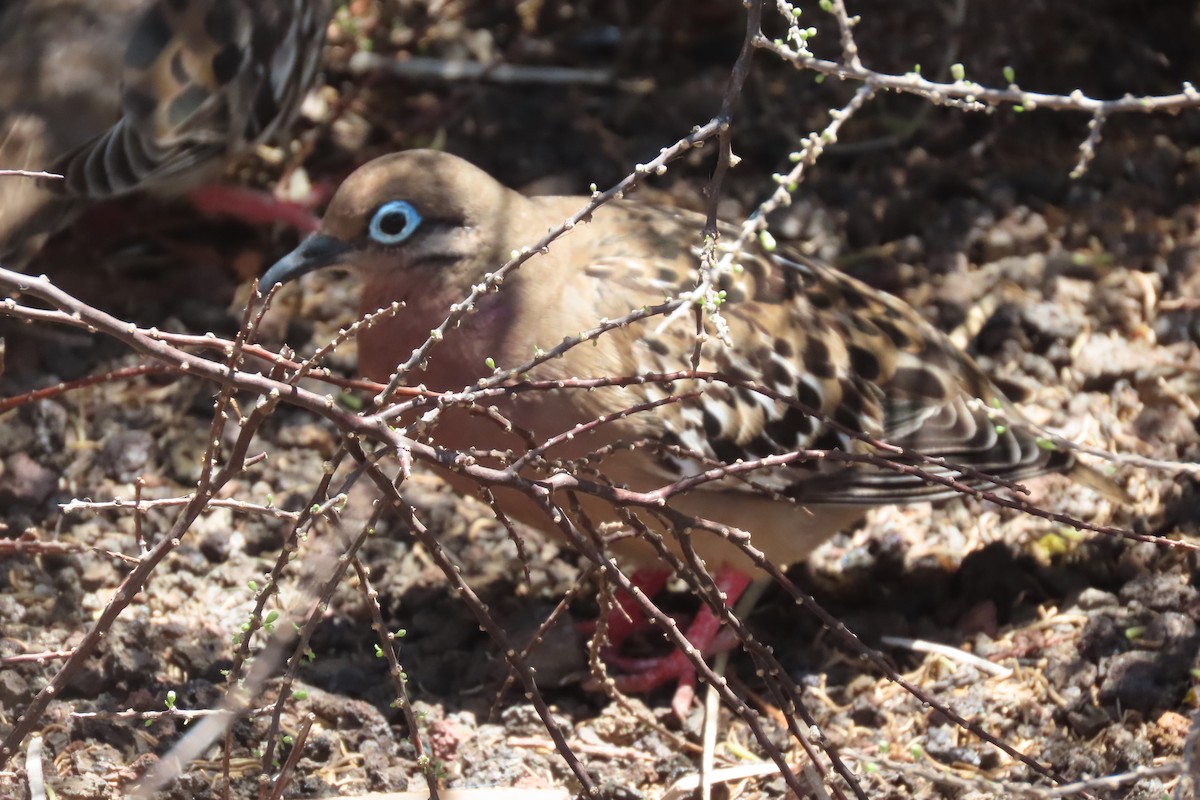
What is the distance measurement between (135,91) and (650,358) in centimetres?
210

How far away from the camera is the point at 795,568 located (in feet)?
14.3

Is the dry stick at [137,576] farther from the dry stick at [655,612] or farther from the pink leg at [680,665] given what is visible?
the pink leg at [680,665]

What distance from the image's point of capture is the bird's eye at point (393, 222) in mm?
3770

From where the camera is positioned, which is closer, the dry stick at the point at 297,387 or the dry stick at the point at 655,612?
the dry stick at the point at 297,387

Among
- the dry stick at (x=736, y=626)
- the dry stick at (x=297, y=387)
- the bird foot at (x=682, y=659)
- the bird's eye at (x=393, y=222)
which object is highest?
the dry stick at (x=297, y=387)

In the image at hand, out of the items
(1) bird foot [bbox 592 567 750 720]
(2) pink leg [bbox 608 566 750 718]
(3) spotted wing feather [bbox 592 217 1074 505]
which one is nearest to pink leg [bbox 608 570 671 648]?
(1) bird foot [bbox 592 567 750 720]

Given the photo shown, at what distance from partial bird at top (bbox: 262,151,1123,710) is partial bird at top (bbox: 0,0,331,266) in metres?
1.14

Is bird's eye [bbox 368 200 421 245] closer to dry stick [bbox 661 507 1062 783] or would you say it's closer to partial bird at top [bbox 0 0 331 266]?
partial bird at top [bbox 0 0 331 266]

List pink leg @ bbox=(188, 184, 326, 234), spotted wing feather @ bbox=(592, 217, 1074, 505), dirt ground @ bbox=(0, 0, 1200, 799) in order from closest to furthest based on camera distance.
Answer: dirt ground @ bbox=(0, 0, 1200, 799) < spotted wing feather @ bbox=(592, 217, 1074, 505) < pink leg @ bbox=(188, 184, 326, 234)

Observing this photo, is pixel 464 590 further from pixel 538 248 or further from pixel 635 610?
pixel 635 610

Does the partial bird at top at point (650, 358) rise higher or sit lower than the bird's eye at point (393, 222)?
lower

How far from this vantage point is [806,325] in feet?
Result: 13.4

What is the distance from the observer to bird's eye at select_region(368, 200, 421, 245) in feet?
12.4

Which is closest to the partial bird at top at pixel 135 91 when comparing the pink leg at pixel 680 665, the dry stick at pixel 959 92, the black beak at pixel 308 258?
the black beak at pixel 308 258
